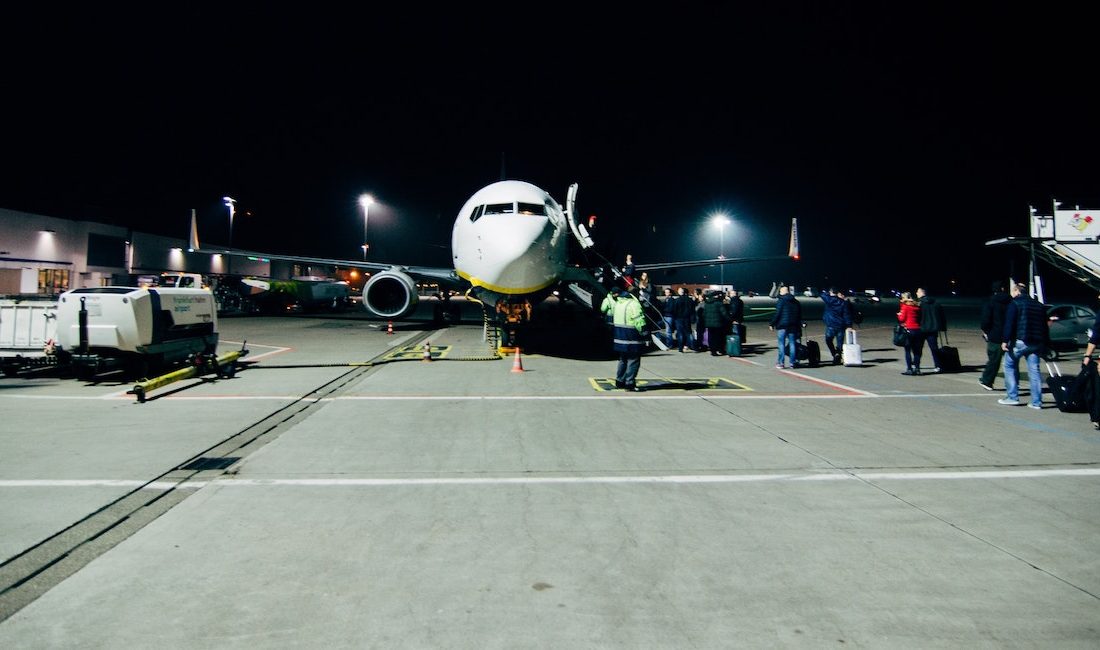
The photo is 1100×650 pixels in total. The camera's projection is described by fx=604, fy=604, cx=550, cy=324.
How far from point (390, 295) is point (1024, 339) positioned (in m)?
19.1

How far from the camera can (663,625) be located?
3061 millimetres

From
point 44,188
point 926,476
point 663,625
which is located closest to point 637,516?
point 663,625

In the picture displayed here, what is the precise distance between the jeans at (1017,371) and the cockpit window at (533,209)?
31.4 ft

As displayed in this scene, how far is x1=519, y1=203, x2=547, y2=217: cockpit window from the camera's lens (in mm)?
14695

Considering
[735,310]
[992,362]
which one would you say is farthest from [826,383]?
[735,310]

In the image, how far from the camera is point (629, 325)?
1030cm

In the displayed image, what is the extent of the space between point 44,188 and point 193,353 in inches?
1816

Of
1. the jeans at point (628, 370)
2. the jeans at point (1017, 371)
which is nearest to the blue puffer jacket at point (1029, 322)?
the jeans at point (1017, 371)

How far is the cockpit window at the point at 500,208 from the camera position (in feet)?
48.4

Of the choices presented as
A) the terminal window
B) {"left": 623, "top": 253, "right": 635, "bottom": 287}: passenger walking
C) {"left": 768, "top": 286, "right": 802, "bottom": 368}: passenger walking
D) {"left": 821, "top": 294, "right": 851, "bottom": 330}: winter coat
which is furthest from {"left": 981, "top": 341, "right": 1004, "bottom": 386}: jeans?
the terminal window

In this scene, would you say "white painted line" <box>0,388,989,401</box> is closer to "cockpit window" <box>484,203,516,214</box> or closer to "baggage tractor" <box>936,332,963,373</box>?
"baggage tractor" <box>936,332,963,373</box>

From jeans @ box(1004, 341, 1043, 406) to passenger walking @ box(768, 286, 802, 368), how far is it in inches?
186

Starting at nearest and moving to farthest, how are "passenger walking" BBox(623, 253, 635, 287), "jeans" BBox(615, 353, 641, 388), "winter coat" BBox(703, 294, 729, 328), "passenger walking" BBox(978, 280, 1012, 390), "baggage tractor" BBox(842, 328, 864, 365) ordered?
1. "passenger walking" BBox(978, 280, 1012, 390)
2. "jeans" BBox(615, 353, 641, 388)
3. "baggage tractor" BBox(842, 328, 864, 365)
4. "winter coat" BBox(703, 294, 729, 328)
5. "passenger walking" BBox(623, 253, 635, 287)

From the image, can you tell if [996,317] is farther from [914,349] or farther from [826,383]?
[826,383]
